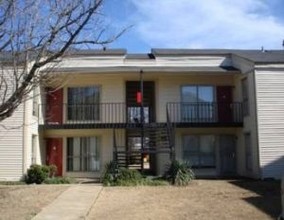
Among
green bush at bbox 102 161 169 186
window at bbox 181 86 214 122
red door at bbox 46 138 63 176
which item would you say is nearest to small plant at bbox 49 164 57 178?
red door at bbox 46 138 63 176

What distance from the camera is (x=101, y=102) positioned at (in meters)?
29.8

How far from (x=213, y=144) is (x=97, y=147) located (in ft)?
21.1

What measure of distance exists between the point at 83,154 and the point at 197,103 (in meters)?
6.86

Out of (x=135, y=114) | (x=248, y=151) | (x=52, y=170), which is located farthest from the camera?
(x=135, y=114)

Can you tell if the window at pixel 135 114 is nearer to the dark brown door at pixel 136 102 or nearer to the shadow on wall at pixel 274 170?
the dark brown door at pixel 136 102

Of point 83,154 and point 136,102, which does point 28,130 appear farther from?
point 136,102

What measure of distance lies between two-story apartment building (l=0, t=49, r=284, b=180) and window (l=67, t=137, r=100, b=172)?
0.05 metres

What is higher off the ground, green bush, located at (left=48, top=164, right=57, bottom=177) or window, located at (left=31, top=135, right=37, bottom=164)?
window, located at (left=31, top=135, right=37, bottom=164)

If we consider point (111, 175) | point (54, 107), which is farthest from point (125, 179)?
point (54, 107)

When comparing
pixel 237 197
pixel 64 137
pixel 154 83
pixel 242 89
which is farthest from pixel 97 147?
pixel 237 197

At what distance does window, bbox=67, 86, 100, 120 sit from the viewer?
29719 mm

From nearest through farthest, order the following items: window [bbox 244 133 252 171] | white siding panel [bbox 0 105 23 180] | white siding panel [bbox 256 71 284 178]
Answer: white siding panel [bbox 256 71 284 178] → white siding panel [bbox 0 105 23 180] → window [bbox 244 133 252 171]

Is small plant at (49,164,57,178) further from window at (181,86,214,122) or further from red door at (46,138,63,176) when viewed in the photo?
window at (181,86,214,122)

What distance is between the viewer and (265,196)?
62.8 ft
